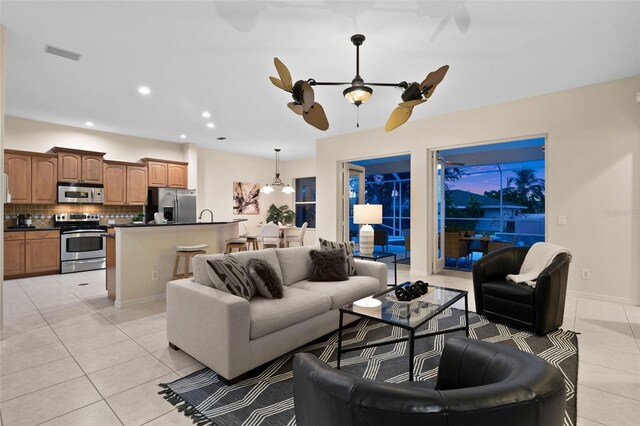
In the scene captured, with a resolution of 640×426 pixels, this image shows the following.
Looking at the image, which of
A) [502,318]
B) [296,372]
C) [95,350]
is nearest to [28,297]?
[95,350]

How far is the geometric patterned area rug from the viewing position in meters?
1.92

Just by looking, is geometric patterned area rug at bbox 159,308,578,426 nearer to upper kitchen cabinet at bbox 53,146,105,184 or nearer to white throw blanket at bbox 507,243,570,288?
white throw blanket at bbox 507,243,570,288

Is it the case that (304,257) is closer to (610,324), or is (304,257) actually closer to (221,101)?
(221,101)

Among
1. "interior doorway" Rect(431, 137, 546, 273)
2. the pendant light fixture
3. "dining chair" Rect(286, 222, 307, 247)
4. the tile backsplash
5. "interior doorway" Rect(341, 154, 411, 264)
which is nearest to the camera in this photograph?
the tile backsplash

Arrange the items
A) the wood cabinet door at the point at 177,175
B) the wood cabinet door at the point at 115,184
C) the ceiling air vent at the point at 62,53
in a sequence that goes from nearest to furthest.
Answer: the ceiling air vent at the point at 62,53 → the wood cabinet door at the point at 115,184 → the wood cabinet door at the point at 177,175

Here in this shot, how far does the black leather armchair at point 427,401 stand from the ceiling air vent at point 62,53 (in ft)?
14.0

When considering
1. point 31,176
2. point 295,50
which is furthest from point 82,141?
point 295,50

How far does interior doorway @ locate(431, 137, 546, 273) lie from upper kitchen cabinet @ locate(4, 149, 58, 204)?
8195 mm

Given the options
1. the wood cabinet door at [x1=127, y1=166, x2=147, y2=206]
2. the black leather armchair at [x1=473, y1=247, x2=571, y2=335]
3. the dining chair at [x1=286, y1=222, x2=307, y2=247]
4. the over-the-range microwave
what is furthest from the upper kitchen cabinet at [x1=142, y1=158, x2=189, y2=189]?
the black leather armchair at [x1=473, y1=247, x2=571, y2=335]

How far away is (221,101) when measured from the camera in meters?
5.02

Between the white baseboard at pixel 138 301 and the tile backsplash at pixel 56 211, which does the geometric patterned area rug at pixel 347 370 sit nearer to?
the white baseboard at pixel 138 301

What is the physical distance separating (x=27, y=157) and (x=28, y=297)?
9.16 ft

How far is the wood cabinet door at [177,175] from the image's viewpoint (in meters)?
7.55

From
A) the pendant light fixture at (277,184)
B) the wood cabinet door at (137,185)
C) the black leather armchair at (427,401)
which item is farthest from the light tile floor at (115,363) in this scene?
the pendant light fixture at (277,184)
